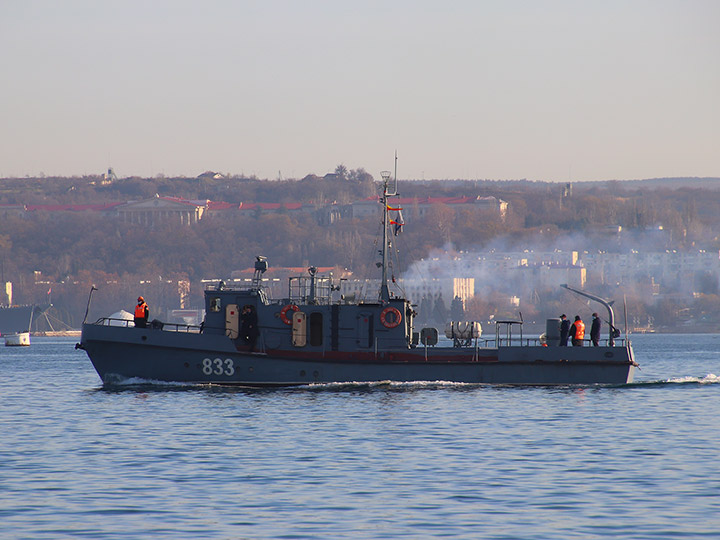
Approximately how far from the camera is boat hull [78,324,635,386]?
36062mm

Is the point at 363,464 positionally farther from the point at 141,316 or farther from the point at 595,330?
the point at 141,316

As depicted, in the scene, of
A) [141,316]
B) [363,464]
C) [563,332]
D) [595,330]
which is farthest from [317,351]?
[363,464]

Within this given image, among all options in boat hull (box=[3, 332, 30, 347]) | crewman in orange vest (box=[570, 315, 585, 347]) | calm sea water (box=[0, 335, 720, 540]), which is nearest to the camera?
calm sea water (box=[0, 335, 720, 540])

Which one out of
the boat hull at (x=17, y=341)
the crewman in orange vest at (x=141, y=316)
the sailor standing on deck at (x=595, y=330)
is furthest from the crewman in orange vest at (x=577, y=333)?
the boat hull at (x=17, y=341)

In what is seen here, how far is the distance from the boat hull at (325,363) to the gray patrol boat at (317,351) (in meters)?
0.03

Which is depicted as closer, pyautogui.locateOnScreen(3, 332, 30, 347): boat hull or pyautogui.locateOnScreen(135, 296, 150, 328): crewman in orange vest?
pyautogui.locateOnScreen(135, 296, 150, 328): crewman in orange vest

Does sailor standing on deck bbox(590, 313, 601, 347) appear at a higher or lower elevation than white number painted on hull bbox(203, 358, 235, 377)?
higher

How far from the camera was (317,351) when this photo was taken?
121 feet

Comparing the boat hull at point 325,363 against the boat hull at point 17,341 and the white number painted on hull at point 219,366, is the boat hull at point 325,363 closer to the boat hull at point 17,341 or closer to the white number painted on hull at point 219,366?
the white number painted on hull at point 219,366

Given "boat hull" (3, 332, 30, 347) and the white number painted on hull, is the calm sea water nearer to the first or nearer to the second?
the white number painted on hull

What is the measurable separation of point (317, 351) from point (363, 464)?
13936mm

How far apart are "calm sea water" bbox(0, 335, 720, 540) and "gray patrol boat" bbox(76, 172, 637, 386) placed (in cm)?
57

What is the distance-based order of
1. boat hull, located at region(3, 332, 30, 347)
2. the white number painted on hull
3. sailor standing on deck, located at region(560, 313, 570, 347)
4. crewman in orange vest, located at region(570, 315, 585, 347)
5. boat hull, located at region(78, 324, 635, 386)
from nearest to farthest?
boat hull, located at region(78, 324, 635, 386), the white number painted on hull, sailor standing on deck, located at region(560, 313, 570, 347), crewman in orange vest, located at region(570, 315, 585, 347), boat hull, located at region(3, 332, 30, 347)

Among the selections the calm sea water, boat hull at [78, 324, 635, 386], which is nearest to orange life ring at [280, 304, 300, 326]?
boat hull at [78, 324, 635, 386]
